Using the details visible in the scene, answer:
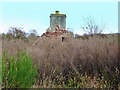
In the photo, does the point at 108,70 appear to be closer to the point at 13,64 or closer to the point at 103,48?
the point at 103,48

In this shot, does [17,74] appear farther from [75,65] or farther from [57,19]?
[57,19]

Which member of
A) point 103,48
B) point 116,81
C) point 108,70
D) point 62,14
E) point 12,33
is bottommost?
point 116,81

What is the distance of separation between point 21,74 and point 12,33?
890 cm

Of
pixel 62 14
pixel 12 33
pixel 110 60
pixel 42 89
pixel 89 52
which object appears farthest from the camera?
pixel 12 33

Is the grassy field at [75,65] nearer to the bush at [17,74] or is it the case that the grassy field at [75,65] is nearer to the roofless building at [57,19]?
the bush at [17,74]

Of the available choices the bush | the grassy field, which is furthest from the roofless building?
the bush

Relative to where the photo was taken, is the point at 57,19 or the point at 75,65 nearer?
the point at 75,65

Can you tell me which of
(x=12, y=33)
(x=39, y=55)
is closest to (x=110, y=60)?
(x=39, y=55)

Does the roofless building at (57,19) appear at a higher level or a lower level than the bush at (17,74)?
higher

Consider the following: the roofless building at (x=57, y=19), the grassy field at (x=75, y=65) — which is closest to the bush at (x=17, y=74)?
the grassy field at (x=75, y=65)

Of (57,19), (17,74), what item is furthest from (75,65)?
(57,19)

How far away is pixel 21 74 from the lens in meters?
3.13

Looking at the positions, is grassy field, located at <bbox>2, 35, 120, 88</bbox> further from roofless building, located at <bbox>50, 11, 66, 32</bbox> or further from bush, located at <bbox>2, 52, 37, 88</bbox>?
roofless building, located at <bbox>50, 11, 66, 32</bbox>

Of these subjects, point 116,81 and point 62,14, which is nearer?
point 116,81
